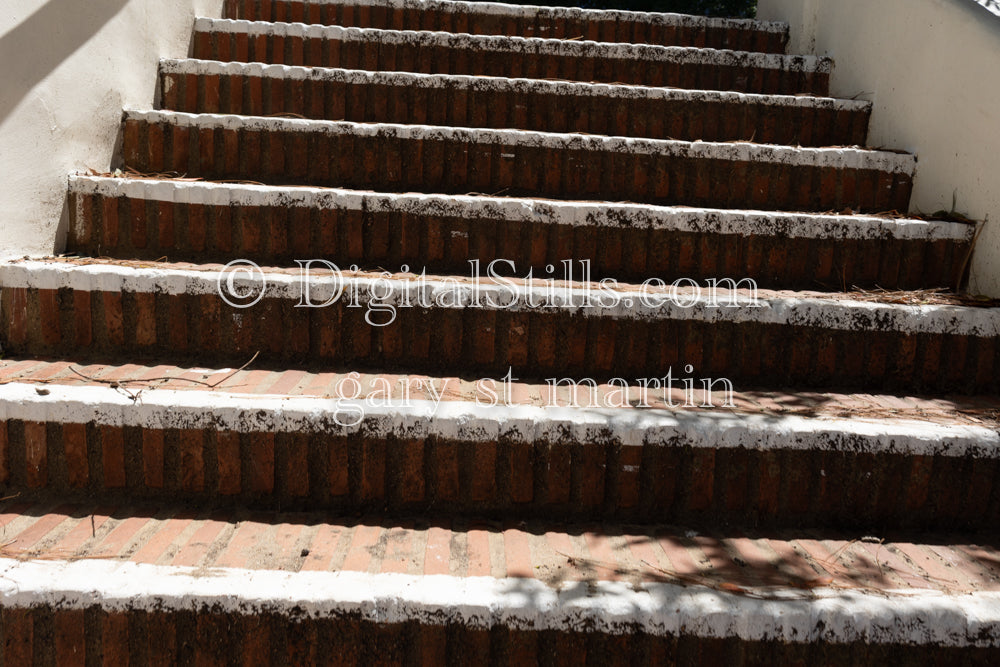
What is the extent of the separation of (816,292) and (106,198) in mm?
2697

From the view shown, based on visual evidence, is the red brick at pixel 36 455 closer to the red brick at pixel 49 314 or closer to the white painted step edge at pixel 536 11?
the red brick at pixel 49 314

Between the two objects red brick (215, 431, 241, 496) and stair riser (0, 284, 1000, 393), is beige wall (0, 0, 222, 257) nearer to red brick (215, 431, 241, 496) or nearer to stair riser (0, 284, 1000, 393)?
stair riser (0, 284, 1000, 393)

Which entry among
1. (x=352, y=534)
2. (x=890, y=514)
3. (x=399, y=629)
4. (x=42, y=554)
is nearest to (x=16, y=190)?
(x=42, y=554)

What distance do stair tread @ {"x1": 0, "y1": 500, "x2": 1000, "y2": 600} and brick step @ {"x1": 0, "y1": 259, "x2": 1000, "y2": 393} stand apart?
1.95 ft

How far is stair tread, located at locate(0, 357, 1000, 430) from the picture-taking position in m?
2.20

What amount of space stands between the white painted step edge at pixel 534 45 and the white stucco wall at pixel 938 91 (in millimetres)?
341

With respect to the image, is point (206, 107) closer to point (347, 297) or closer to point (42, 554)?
point (347, 297)

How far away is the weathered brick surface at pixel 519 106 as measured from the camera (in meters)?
3.36

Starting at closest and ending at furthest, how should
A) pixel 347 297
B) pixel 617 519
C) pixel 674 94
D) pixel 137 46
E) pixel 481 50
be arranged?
pixel 617 519
pixel 347 297
pixel 137 46
pixel 674 94
pixel 481 50

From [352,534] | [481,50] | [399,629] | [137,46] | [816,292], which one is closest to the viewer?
[399,629]

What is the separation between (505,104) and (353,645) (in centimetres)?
252

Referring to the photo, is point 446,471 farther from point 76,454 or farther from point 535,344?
point 76,454

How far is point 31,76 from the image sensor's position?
8.44 feet

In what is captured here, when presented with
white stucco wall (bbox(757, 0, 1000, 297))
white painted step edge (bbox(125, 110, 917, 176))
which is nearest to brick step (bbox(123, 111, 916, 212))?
white painted step edge (bbox(125, 110, 917, 176))
